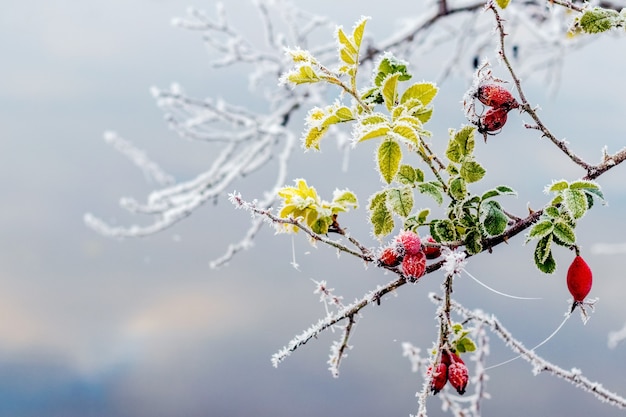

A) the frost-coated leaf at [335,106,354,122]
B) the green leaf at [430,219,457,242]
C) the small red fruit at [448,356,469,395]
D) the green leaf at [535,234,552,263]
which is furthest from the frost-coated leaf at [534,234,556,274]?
the frost-coated leaf at [335,106,354,122]

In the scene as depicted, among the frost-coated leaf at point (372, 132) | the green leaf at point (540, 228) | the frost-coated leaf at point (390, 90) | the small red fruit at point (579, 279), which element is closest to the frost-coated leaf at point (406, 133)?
the frost-coated leaf at point (372, 132)

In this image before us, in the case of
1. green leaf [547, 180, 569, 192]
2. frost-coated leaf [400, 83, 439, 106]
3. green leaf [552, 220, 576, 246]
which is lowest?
green leaf [552, 220, 576, 246]

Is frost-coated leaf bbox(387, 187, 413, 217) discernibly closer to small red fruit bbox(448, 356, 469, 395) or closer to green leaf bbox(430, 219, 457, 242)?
green leaf bbox(430, 219, 457, 242)

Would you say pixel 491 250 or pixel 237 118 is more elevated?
pixel 237 118

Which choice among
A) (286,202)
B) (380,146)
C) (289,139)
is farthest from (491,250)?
(289,139)

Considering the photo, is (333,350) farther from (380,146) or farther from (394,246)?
(380,146)

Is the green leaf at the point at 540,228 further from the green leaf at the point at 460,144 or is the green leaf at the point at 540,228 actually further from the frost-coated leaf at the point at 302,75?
the frost-coated leaf at the point at 302,75

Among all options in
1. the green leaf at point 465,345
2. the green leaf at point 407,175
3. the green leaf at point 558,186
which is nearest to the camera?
the green leaf at point 558,186
